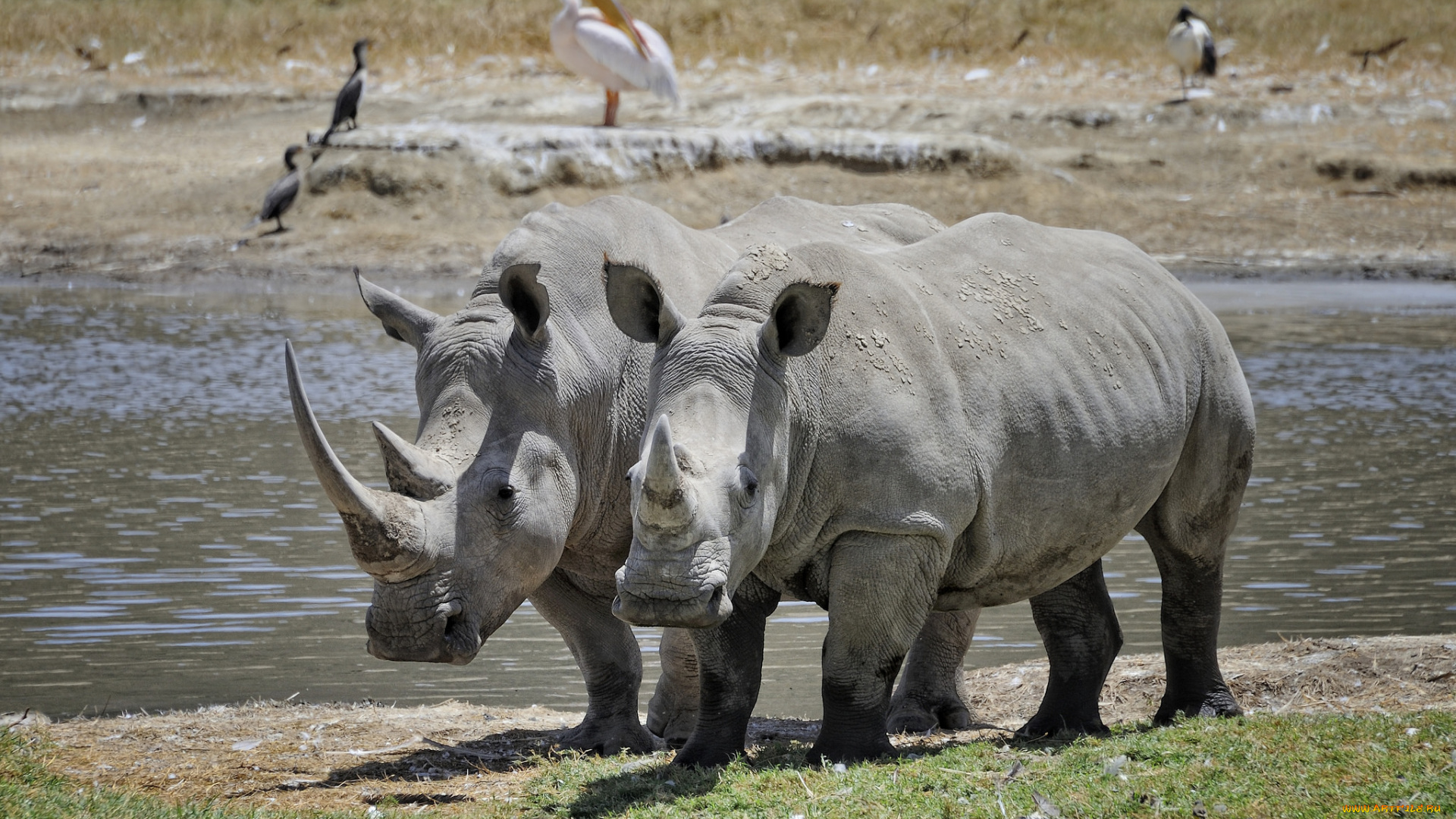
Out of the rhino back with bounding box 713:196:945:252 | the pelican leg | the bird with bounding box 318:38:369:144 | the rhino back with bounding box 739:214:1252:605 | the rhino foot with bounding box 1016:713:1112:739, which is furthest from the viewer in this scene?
the pelican leg

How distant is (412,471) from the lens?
5.42 m

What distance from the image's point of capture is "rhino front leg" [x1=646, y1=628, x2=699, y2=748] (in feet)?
21.8

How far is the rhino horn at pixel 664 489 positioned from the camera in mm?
4328

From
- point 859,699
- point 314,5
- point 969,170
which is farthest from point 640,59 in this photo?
point 859,699

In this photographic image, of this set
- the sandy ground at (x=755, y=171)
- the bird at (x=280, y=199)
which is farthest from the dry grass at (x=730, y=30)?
the bird at (x=280, y=199)

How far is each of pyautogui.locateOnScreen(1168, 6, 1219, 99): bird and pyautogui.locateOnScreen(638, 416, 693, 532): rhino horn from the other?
2911 cm

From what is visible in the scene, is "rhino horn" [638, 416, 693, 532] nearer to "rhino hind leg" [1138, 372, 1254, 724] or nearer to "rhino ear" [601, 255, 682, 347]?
"rhino ear" [601, 255, 682, 347]

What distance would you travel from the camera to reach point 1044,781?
4.81 metres

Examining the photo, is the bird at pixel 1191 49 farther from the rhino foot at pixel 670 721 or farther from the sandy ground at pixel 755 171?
the rhino foot at pixel 670 721

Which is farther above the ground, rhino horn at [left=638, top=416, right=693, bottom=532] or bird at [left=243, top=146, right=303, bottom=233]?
rhino horn at [left=638, top=416, right=693, bottom=532]

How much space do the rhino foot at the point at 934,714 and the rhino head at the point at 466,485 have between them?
81.8 inches

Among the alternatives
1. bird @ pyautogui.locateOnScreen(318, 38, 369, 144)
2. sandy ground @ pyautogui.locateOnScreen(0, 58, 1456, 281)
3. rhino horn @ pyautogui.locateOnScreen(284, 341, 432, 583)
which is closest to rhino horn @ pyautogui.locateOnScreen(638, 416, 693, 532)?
rhino horn @ pyautogui.locateOnScreen(284, 341, 432, 583)

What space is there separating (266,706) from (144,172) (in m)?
23.1

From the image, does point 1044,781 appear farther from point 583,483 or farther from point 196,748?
point 196,748
